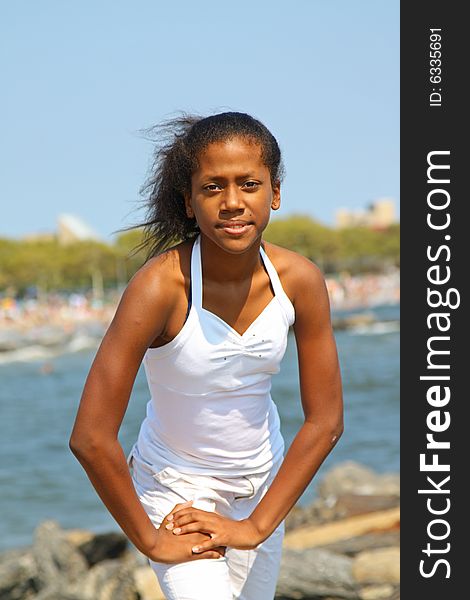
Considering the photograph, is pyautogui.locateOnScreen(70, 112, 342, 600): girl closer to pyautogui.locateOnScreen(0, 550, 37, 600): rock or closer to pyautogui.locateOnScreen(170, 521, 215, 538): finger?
pyautogui.locateOnScreen(170, 521, 215, 538): finger

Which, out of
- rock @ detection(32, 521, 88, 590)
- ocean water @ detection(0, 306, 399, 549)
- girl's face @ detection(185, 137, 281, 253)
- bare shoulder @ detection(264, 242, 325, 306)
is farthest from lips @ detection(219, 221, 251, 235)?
ocean water @ detection(0, 306, 399, 549)

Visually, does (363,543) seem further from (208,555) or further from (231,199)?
(231,199)

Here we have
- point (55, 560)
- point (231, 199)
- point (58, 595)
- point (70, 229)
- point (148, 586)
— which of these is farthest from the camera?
point (70, 229)

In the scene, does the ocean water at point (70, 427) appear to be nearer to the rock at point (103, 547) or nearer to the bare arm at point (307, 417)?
the rock at point (103, 547)

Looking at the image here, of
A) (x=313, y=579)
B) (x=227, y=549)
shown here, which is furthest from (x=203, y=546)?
(x=313, y=579)

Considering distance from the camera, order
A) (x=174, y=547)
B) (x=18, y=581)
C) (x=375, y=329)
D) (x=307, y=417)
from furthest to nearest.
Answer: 1. (x=375, y=329)
2. (x=18, y=581)
3. (x=307, y=417)
4. (x=174, y=547)

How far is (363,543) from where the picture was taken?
31.2ft

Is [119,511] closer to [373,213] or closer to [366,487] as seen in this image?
[366,487]

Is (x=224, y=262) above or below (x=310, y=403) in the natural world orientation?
above

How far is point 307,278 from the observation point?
3238 millimetres

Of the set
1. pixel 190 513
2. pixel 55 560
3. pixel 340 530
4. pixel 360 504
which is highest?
pixel 360 504

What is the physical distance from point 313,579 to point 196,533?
3.99 meters

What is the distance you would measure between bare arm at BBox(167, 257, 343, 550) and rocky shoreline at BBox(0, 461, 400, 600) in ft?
9.62

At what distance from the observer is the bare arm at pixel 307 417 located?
3.22 meters
